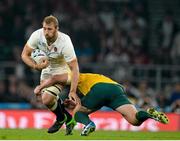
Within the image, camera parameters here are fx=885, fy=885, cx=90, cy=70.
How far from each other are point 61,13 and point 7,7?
173 cm

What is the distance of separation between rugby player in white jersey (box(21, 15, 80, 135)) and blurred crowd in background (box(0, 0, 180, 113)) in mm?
7678

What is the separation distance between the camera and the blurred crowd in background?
2333cm

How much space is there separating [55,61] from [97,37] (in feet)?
35.5

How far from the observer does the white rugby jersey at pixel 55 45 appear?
1454 cm

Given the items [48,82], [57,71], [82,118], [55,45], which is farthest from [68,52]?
[82,118]

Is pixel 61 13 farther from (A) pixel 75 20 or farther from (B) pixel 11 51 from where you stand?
(B) pixel 11 51

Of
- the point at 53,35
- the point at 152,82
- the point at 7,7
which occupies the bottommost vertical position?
the point at 152,82

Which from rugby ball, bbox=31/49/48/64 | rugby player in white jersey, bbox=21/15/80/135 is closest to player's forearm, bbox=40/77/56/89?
rugby player in white jersey, bbox=21/15/80/135

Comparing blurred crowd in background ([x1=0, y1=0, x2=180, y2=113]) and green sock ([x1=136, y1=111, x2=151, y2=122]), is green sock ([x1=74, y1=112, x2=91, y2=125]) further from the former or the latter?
blurred crowd in background ([x1=0, y1=0, x2=180, y2=113])

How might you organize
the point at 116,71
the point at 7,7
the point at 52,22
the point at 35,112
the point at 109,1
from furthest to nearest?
the point at 109,1, the point at 7,7, the point at 116,71, the point at 35,112, the point at 52,22

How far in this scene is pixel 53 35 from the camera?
14.5m

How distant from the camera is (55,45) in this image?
1467 cm

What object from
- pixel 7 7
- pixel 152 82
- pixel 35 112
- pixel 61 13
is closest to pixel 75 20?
pixel 61 13

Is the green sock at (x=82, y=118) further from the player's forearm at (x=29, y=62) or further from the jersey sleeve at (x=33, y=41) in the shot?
the jersey sleeve at (x=33, y=41)
